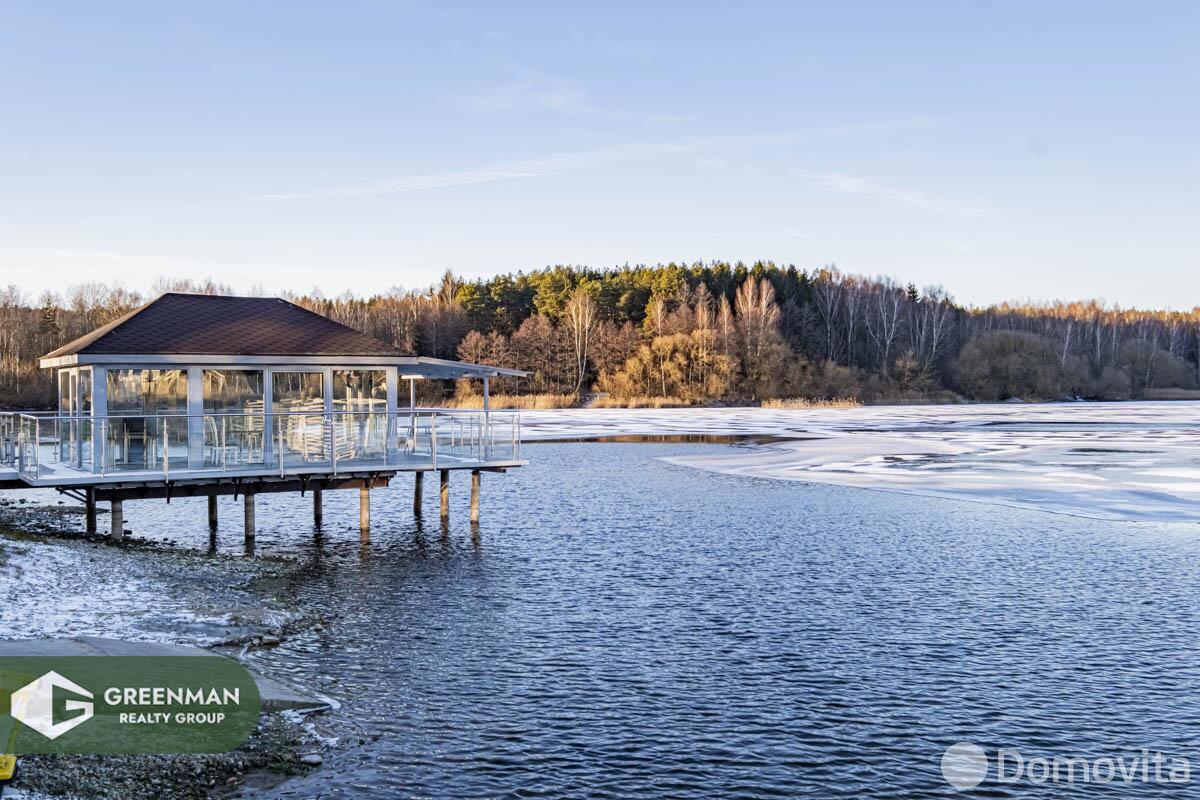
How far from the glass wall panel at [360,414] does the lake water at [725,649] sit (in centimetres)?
195

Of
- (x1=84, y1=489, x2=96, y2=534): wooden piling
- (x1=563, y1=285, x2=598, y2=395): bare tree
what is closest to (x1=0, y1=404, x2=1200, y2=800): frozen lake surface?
A: (x1=84, y1=489, x2=96, y2=534): wooden piling

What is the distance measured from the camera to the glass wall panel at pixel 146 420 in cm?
1823

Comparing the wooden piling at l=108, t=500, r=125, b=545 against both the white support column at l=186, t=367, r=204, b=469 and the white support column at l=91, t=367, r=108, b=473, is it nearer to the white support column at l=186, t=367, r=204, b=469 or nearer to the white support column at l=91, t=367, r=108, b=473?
the white support column at l=91, t=367, r=108, b=473

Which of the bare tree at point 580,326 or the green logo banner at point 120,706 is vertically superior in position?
the bare tree at point 580,326

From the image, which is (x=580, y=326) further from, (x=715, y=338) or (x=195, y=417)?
(x=195, y=417)

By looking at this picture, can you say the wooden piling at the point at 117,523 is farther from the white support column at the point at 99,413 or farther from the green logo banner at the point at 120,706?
the green logo banner at the point at 120,706

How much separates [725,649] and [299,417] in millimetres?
10832

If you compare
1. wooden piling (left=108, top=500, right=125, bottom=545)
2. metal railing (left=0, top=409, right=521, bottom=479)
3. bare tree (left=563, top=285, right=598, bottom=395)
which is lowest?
wooden piling (left=108, top=500, right=125, bottom=545)

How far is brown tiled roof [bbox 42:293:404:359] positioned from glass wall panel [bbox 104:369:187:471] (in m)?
0.58

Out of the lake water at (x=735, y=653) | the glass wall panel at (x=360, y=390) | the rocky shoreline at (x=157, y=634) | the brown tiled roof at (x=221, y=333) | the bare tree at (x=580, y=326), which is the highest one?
the bare tree at (x=580, y=326)

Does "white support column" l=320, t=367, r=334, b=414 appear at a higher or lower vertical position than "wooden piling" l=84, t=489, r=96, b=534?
higher

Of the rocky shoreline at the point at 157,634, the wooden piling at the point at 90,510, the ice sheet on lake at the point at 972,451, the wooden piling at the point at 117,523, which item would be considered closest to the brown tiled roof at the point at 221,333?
the wooden piling at the point at 90,510

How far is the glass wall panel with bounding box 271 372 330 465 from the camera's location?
19.5 metres

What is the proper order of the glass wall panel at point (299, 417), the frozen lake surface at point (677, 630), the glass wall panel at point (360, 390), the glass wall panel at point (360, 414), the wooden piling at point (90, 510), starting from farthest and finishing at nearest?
1. the glass wall panel at point (360, 390)
2. the glass wall panel at point (360, 414)
3. the glass wall panel at point (299, 417)
4. the wooden piling at point (90, 510)
5. the frozen lake surface at point (677, 630)
